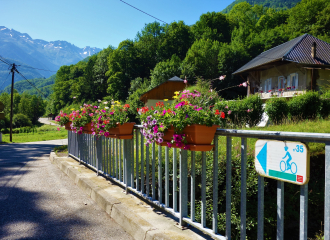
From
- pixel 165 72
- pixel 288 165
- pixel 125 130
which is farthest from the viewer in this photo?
pixel 165 72

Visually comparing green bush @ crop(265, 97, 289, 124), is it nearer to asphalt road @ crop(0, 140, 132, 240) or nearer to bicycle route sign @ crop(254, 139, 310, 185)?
asphalt road @ crop(0, 140, 132, 240)

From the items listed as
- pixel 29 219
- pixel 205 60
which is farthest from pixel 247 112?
pixel 205 60

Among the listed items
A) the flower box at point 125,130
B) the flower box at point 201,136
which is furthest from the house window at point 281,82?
the flower box at point 201,136

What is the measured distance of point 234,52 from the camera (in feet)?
142

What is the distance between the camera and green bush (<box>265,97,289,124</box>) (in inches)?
544

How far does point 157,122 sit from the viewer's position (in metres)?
2.74

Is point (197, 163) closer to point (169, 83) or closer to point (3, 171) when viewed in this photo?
point (3, 171)

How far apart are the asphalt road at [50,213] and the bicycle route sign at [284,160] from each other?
181cm

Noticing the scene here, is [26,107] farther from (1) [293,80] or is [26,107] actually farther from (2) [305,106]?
(2) [305,106]

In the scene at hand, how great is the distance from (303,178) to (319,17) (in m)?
44.0

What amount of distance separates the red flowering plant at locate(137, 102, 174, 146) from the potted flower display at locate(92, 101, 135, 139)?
1.00 metres

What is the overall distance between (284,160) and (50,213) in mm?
3230

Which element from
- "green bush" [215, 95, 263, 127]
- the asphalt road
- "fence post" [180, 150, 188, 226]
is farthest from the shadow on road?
"green bush" [215, 95, 263, 127]

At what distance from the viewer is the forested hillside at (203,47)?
133 feet
